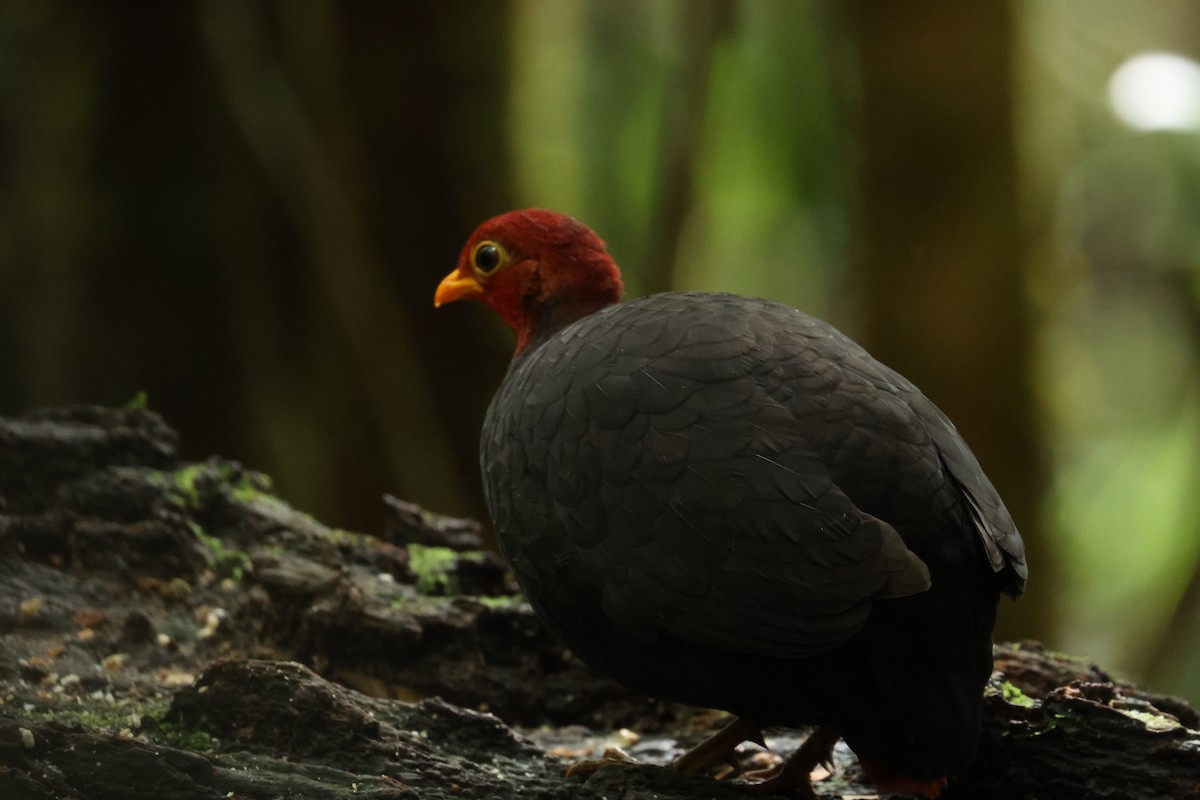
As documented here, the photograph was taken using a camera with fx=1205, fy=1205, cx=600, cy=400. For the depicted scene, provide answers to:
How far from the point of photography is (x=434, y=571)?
4.02 m

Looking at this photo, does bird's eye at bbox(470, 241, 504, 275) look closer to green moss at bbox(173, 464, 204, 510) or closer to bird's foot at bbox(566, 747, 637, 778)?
green moss at bbox(173, 464, 204, 510)

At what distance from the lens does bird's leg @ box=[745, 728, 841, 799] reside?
9.82ft

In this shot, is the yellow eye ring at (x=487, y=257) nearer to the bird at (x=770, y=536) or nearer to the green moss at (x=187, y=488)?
the bird at (x=770, y=536)

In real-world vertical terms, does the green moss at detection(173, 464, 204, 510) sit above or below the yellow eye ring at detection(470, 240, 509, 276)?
below

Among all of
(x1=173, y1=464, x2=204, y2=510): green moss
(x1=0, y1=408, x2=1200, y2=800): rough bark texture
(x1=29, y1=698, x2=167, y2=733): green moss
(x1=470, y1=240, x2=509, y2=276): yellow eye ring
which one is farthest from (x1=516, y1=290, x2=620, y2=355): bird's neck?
(x1=29, y1=698, x2=167, y2=733): green moss

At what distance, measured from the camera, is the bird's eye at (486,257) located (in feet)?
12.3

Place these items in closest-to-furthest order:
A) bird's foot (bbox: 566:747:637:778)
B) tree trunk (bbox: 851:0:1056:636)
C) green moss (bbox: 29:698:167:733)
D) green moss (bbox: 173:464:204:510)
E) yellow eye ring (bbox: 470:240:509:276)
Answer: green moss (bbox: 29:698:167:733), bird's foot (bbox: 566:747:637:778), yellow eye ring (bbox: 470:240:509:276), green moss (bbox: 173:464:204:510), tree trunk (bbox: 851:0:1056:636)

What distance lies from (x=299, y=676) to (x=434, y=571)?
51.5 inches

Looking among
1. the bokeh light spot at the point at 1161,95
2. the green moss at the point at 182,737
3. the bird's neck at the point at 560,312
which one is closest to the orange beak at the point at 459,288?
the bird's neck at the point at 560,312

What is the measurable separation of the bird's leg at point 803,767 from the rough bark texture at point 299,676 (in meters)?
0.16

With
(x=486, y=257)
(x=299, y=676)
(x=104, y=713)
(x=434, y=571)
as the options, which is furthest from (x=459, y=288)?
(x=104, y=713)

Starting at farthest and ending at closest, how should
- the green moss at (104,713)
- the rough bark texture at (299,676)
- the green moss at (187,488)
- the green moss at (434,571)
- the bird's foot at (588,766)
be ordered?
the green moss at (187,488), the green moss at (434,571), the bird's foot at (588,766), the green moss at (104,713), the rough bark texture at (299,676)

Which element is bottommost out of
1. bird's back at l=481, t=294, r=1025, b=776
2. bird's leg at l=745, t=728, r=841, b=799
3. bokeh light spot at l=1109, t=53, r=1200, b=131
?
bird's leg at l=745, t=728, r=841, b=799

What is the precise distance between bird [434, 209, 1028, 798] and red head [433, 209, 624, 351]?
2.53 ft
